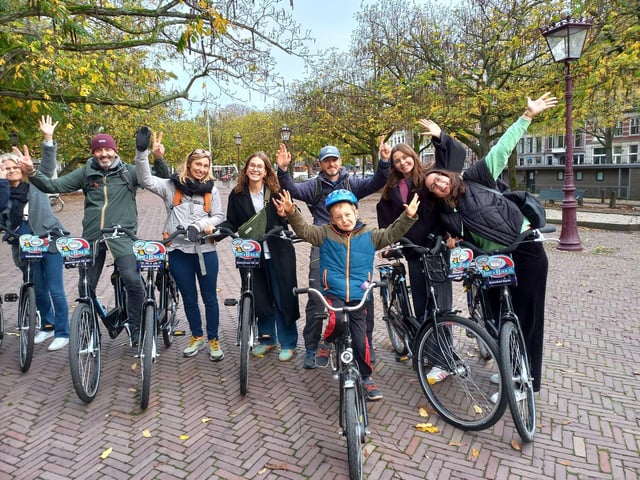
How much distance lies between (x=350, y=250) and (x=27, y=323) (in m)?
3.11

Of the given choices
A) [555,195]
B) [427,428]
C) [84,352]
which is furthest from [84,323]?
[555,195]

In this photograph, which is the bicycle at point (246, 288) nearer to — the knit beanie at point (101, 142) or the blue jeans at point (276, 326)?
the blue jeans at point (276, 326)

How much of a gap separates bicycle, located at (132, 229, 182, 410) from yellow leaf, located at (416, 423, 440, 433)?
2.03 metres

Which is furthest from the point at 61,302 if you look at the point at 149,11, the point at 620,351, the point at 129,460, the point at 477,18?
the point at 477,18

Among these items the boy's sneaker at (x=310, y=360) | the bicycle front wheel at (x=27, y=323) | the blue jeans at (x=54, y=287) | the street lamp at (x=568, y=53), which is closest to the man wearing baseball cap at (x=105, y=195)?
the bicycle front wheel at (x=27, y=323)

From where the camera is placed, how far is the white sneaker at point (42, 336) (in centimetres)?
495

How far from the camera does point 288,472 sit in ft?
9.27

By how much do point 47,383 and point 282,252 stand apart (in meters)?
2.35

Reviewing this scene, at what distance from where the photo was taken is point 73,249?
12.3 ft

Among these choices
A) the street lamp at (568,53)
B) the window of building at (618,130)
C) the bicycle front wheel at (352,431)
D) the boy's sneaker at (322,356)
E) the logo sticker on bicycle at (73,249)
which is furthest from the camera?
the window of building at (618,130)

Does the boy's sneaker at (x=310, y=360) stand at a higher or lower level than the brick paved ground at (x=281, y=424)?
higher

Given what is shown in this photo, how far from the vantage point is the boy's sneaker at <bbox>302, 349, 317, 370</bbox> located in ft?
14.0

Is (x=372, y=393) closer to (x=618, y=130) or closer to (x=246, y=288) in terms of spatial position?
(x=246, y=288)

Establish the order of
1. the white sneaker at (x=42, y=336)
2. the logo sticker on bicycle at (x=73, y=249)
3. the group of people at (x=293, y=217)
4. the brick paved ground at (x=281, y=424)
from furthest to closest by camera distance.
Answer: the white sneaker at (x=42, y=336)
the logo sticker on bicycle at (x=73, y=249)
the group of people at (x=293, y=217)
the brick paved ground at (x=281, y=424)
